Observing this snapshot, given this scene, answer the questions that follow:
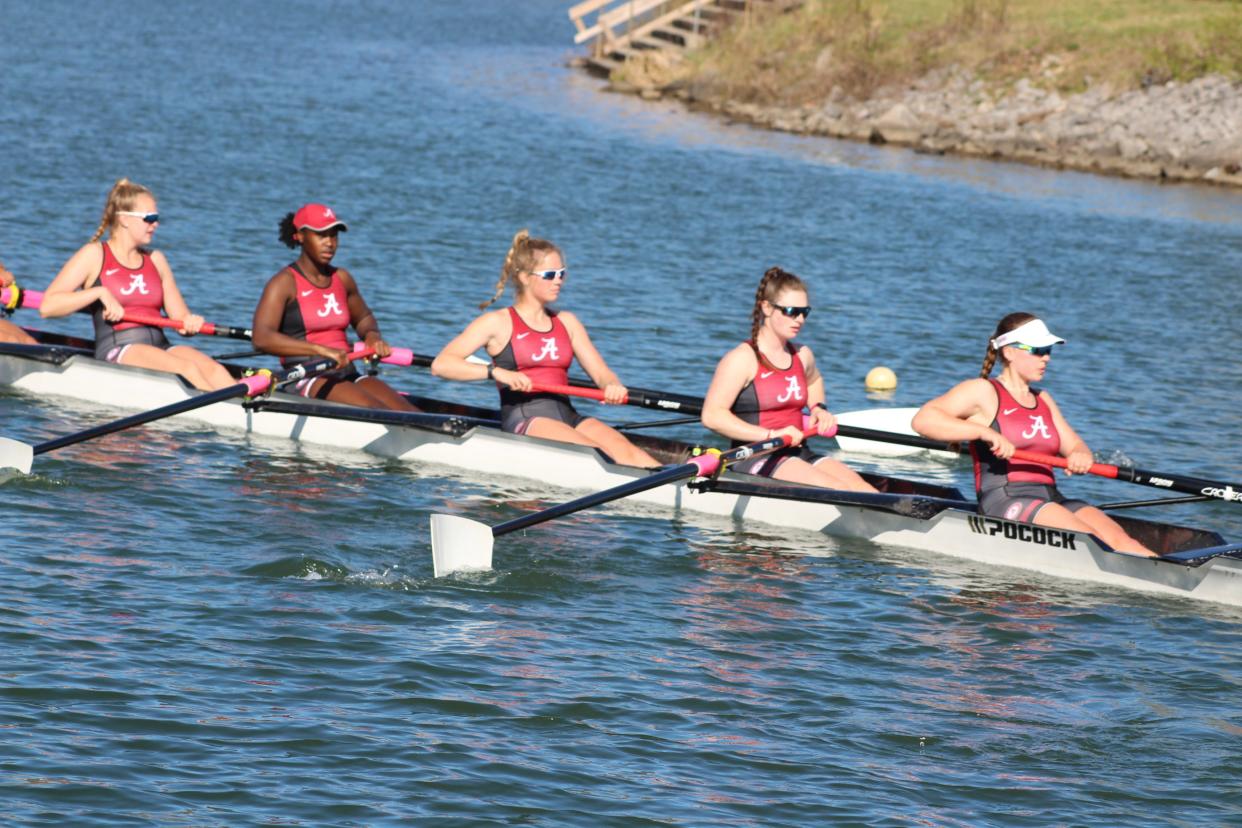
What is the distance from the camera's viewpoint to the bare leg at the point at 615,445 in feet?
38.6

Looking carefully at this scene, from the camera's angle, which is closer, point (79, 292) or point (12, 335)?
point (79, 292)

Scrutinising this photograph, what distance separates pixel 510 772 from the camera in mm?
7422

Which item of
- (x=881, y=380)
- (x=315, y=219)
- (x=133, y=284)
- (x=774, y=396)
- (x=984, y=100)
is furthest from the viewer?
(x=984, y=100)

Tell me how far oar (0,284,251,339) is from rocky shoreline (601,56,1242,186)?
26690 mm

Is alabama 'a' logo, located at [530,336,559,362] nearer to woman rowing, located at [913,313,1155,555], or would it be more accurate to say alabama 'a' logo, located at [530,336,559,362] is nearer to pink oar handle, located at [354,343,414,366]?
pink oar handle, located at [354,343,414,366]

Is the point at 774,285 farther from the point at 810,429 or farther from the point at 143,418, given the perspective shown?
the point at 143,418

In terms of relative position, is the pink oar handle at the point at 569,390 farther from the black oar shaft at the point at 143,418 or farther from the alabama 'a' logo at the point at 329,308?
the black oar shaft at the point at 143,418

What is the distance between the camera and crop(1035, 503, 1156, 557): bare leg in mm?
10336

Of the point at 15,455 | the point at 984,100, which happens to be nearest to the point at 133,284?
the point at 15,455

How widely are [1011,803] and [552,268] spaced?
5.02 metres

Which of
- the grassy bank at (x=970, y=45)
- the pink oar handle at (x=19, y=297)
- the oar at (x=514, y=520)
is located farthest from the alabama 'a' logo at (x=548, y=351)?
the grassy bank at (x=970, y=45)

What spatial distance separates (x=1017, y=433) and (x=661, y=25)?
43.5 meters

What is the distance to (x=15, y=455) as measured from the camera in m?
11.0

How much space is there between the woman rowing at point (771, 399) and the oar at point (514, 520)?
0.46 feet
